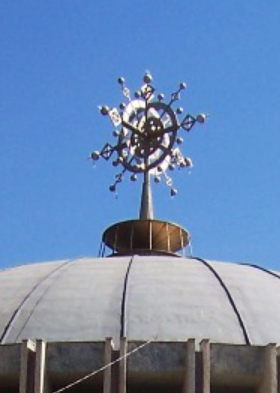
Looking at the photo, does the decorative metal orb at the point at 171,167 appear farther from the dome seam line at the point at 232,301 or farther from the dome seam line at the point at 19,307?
the dome seam line at the point at 19,307

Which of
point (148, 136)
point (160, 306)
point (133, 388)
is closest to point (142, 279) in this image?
point (160, 306)

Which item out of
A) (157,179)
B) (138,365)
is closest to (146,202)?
(157,179)

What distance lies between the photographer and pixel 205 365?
2166cm

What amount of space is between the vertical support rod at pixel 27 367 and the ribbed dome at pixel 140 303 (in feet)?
4.90

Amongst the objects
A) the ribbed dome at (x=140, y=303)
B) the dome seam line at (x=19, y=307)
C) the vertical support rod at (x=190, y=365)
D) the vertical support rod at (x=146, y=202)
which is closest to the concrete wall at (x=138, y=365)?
the vertical support rod at (x=190, y=365)

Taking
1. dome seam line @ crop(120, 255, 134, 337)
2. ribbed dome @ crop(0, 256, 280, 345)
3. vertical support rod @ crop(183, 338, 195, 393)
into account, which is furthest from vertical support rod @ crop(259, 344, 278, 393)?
dome seam line @ crop(120, 255, 134, 337)

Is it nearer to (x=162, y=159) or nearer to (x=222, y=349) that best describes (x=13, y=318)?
(x=222, y=349)

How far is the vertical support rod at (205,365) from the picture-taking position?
21531mm

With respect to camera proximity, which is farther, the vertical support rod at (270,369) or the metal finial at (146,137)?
the metal finial at (146,137)

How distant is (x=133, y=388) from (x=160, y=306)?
7.02ft

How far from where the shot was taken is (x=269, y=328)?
78.4 feet

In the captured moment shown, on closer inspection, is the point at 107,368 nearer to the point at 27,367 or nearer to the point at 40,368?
the point at 40,368

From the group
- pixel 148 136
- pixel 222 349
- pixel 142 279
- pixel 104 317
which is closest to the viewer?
pixel 222 349

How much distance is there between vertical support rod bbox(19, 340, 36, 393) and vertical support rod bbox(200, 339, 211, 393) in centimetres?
269
